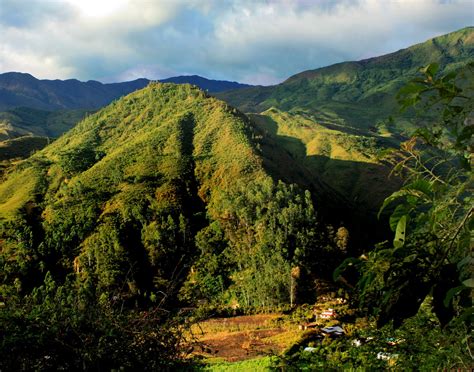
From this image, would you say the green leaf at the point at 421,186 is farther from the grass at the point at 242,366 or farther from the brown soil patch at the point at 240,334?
the brown soil patch at the point at 240,334

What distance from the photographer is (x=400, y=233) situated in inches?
93.1

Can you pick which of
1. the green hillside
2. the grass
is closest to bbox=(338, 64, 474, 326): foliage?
the grass

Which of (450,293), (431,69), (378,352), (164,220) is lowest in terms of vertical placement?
(164,220)

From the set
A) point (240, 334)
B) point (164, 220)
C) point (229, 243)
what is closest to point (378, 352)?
point (240, 334)

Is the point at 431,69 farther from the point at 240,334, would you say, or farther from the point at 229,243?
the point at 229,243

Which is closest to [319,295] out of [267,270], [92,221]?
[267,270]

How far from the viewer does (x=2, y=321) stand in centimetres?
596

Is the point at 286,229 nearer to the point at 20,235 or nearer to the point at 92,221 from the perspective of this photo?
the point at 92,221

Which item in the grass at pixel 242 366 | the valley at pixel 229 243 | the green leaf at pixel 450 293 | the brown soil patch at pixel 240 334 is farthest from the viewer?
the brown soil patch at pixel 240 334

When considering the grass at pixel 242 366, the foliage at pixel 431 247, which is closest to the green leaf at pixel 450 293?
the foliage at pixel 431 247

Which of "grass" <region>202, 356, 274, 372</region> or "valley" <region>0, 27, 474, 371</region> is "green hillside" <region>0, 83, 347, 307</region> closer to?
"valley" <region>0, 27, 474, 371</region>

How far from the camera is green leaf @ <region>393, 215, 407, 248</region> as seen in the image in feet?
7.72

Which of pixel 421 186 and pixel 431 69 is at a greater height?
pixel 431 69

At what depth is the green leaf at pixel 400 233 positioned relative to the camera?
2.35 m
